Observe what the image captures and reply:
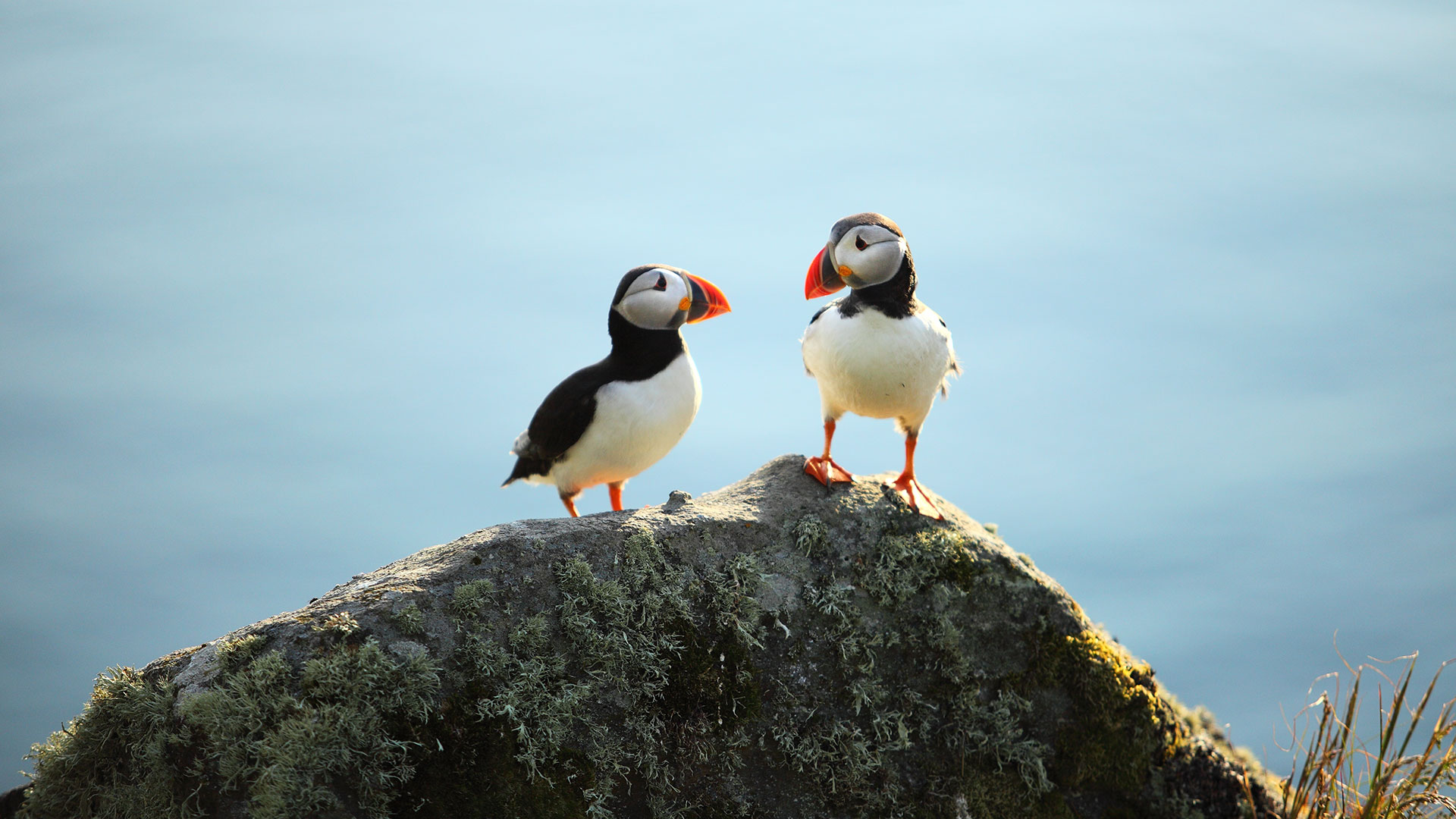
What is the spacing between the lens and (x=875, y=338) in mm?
5605

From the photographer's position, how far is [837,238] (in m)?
5.68

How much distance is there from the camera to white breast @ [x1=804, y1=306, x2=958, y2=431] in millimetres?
5617

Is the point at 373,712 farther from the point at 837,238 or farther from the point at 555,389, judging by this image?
the point at 837,238

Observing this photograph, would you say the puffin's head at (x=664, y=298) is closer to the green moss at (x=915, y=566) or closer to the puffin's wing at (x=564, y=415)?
the puffin's wing at (x=564, y=415)

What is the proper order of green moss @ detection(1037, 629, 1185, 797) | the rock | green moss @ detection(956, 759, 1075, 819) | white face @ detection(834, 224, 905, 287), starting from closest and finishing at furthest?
the rock < green moss @ detection(956, 759, 1075, 819) < green moss @ detection(1037, 629, 1185, 797) < white face @ detection(834, 224, 905, 287)

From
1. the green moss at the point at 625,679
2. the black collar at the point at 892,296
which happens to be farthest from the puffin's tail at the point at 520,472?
the black collar at the point at 892,296

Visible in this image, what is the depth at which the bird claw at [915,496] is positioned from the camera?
5621 millimetres

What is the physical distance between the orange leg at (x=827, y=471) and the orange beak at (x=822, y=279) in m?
0.93

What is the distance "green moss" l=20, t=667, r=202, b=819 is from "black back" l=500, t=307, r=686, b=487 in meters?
2.39

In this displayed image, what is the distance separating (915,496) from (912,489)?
0.28ft

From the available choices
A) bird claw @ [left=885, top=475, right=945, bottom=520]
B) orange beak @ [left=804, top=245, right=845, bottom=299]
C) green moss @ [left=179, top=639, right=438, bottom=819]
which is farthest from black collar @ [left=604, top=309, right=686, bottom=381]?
green moss @ [left=179, top=639, right=438, bottom=819]

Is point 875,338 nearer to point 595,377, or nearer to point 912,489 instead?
point 912,489

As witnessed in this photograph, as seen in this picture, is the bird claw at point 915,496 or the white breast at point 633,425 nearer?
the bird claw at point 915,496

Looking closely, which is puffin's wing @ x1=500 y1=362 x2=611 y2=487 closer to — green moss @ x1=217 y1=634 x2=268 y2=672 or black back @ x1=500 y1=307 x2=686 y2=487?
black back @ x1=500 y1=307 x2=686 y2=487
